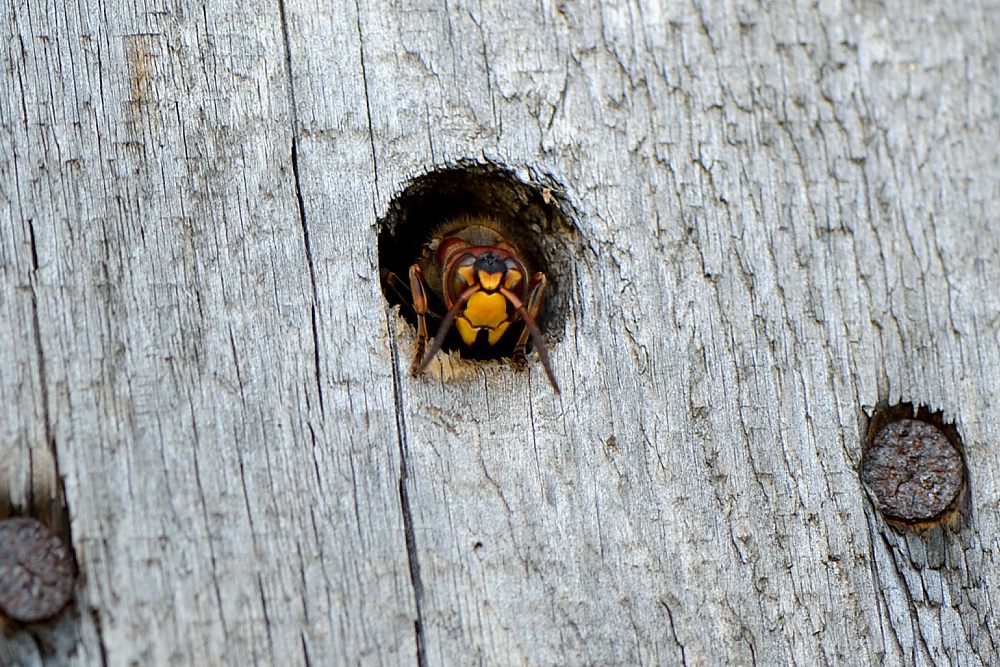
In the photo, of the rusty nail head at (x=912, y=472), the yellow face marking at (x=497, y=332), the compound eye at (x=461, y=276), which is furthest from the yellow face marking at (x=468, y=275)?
the rusty nail head at (x=912, y=472)

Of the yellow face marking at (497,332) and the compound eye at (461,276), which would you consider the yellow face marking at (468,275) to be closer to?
the compound eye at (461,276)

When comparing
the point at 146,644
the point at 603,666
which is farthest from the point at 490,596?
the point at 146,644

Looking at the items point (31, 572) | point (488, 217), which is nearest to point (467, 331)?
point (488, 217)

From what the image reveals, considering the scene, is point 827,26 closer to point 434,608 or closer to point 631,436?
point 631,436

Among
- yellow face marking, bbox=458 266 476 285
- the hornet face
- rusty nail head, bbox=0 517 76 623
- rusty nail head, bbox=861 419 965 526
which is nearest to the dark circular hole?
the hornet face

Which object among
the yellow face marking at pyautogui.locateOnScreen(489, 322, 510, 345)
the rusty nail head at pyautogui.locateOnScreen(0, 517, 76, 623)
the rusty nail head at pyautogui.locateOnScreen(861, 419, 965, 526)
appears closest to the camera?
the rusty nail head at pyautogui.locateOnScreen(0, 517, 76, 623)

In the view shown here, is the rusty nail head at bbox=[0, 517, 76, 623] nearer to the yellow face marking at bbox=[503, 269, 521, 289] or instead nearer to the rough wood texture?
the rough wood texture
